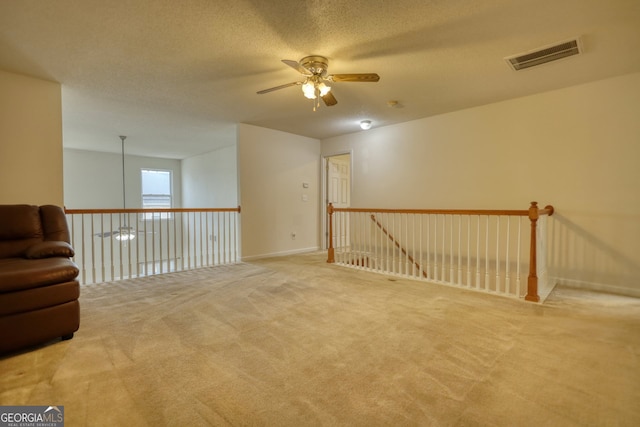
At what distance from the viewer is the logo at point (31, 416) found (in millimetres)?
1354

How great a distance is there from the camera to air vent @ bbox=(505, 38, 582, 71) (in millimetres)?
2598

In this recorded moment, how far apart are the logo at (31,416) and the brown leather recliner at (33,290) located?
0.71 meters

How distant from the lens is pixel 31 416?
1.38 meters

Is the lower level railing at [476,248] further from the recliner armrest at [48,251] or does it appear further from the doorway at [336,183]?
the recliner armrest at [48,251]

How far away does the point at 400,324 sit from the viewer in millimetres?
2424

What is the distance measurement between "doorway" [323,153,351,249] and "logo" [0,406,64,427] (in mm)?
5216

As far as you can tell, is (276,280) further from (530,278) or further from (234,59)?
(530,278)

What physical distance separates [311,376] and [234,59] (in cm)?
282

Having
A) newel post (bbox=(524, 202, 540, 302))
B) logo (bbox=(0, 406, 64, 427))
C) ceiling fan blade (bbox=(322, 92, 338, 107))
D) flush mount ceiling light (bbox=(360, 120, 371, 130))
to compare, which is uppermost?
flush mount ceiling light (bbox=(360, 120, 371, 130))

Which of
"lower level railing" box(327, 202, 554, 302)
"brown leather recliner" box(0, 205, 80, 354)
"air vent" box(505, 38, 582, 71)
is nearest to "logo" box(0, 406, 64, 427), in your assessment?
"brown leather recliner" box(0, 205, 80, 354)

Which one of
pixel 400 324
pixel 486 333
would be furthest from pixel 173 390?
pixel 486 333

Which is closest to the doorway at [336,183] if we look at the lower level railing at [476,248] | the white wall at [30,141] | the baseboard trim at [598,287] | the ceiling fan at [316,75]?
the lower level railing at [476,248]

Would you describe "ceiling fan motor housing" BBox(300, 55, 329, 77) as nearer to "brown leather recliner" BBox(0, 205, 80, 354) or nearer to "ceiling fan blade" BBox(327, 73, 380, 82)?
"ceiling fan blade" BBox(327, 73, 380, 82)

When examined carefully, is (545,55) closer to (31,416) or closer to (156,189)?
(31,416)
